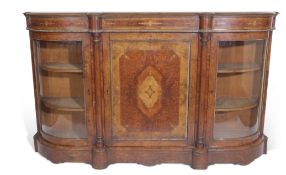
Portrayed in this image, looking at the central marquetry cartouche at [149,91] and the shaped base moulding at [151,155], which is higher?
the central marquetry cartouche at [149,91]

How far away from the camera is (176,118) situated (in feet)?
11.4

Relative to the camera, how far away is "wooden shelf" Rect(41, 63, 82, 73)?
342cm

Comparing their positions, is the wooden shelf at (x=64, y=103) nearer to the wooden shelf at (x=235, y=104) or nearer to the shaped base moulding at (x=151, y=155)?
the shaped base moulding at (x=151, y=155)

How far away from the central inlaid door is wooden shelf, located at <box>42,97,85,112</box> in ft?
0.98

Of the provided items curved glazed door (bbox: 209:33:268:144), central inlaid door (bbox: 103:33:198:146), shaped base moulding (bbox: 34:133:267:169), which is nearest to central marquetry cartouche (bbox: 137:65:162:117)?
central inlaid door (bbox: 103:33:198:146)

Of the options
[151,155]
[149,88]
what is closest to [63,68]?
[149,88]

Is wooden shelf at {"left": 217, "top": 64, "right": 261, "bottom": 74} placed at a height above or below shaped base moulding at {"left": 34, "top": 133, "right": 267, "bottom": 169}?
above

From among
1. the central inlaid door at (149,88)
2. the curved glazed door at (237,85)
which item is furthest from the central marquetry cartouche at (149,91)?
the curved glazed door at (237,85)

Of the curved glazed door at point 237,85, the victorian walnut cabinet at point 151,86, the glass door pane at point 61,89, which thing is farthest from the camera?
the glass door pane at point 61,89

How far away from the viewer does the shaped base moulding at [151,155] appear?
11.4 ft

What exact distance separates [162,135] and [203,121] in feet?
1.37

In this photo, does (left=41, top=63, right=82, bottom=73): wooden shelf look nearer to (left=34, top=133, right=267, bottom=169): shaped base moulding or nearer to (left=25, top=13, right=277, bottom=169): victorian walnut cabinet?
(left=25, top=13, right=277, bottom=169): victorian walnut cabinet

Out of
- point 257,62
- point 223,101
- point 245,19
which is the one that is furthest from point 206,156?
point 245,19

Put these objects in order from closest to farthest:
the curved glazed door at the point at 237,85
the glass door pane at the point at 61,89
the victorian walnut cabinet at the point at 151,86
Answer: the victorian walnut cabinet at the point at 151,86, the curved glazed door at the point at 237,85, the glass door pane at the point at 61,89
